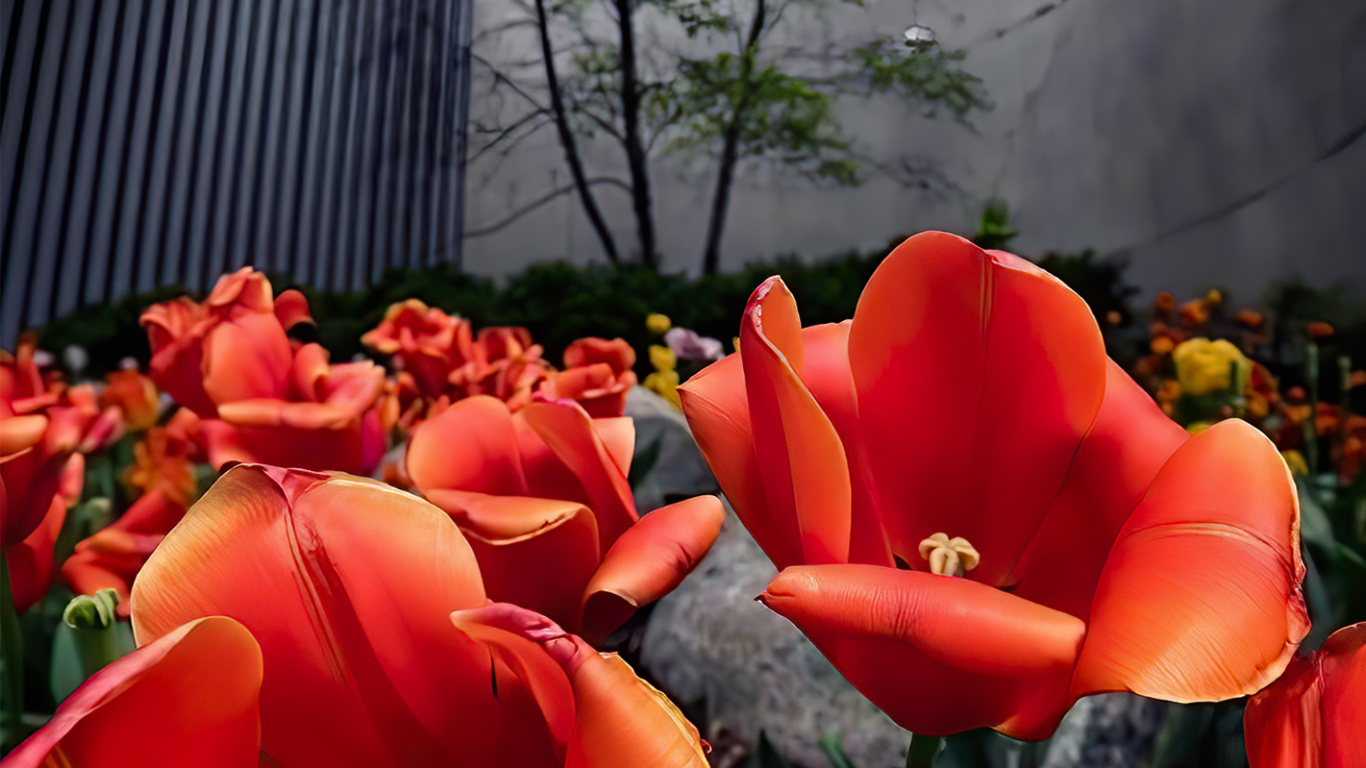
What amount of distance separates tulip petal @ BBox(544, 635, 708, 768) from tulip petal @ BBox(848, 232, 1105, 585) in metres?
0.08

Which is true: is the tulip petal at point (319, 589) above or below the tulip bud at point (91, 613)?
above

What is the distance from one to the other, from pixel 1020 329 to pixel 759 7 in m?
1.35

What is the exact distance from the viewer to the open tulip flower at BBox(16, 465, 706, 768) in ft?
0.29

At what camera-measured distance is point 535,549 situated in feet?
0.50

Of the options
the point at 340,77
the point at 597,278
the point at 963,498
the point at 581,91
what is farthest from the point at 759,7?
the point at 963,498

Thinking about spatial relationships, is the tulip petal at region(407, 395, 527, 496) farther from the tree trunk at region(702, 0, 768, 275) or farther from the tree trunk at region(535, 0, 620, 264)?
the tree trunk at region(535, 0, 620, 264)

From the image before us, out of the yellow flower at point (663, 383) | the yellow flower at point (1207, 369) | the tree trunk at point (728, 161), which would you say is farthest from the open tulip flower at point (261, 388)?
the tree trunk at point (728, 161)

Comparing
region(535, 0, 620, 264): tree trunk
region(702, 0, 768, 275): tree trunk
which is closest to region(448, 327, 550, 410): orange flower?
region(702, 0, 768, 275): tree trunk

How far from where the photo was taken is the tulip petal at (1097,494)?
148 millimetres

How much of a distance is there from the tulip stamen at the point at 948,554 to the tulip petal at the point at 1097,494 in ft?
0.04

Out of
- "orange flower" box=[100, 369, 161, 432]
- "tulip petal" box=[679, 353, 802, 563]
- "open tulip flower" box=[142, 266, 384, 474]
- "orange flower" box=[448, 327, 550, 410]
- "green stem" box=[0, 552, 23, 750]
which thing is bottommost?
"green stem" box=[0, 552, 23, 750]

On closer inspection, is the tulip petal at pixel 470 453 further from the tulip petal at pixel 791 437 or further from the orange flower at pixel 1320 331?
the orange flower at pixel 1320 331

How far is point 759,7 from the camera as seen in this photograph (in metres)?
1.35

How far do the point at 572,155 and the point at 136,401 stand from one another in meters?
1.25
